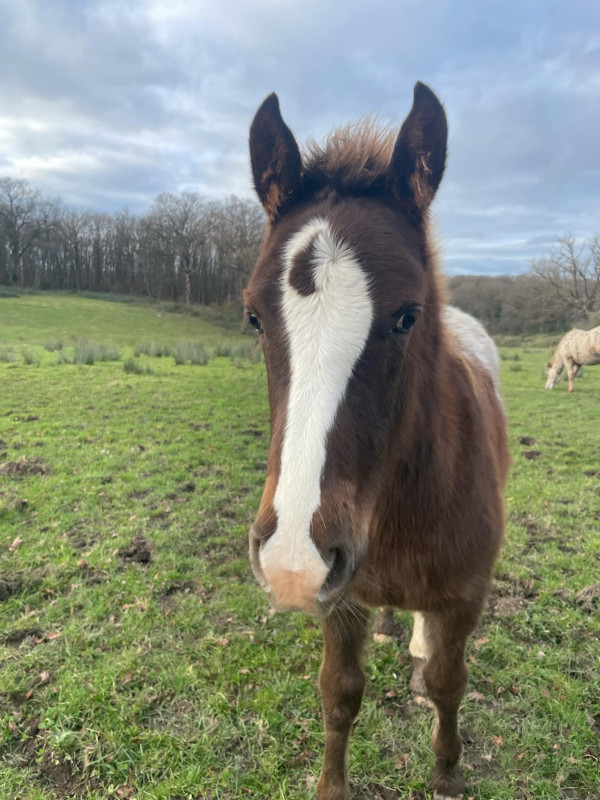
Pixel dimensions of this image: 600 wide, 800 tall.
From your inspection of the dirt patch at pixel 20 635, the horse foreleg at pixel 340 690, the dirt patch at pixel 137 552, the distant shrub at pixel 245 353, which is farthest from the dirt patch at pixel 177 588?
the distant shrub at pixel 245 353

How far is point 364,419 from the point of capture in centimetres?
147

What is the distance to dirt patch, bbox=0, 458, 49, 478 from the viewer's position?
6.57 meters

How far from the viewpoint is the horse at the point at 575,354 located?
14.8 m

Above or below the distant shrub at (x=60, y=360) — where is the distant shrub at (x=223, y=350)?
above

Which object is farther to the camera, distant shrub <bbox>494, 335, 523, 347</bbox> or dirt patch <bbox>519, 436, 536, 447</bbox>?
distant shrub <bbox>494, 335, 523, 347</bbox>

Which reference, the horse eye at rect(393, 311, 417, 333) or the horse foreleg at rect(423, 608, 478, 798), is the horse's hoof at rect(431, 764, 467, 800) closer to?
the horse foreleg at rect(423, 608, 478, 798)

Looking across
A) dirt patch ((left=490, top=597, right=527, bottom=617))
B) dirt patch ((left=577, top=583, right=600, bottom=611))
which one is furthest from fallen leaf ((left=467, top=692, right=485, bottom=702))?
dirt patch ((left=577, top=583, right=600, bottom=611))

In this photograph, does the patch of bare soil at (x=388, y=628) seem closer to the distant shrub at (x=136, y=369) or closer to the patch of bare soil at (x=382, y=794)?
the patch of bare soil at (x=382, y=794)

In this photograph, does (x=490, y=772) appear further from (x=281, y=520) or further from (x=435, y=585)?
(x=281, y=520)

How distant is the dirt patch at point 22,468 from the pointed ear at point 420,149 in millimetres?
6923

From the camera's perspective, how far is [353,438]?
1425 mm

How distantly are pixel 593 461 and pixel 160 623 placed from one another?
7.82 metres

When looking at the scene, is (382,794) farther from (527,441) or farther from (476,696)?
(527,441)

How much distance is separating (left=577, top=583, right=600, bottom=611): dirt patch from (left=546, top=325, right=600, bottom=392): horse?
1311cm
